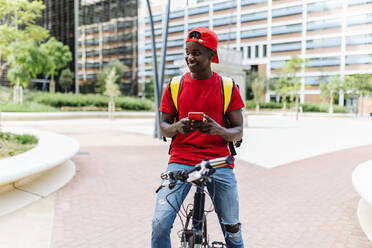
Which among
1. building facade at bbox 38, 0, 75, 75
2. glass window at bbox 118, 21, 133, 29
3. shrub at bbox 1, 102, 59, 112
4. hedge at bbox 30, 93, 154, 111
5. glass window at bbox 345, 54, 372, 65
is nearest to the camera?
glass window at bbox 345, 54, 372, 65

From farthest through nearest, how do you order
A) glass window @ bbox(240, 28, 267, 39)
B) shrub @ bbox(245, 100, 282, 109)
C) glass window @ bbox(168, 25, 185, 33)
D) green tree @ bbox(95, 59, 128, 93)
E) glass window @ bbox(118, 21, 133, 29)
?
glass window @ bbox(118, 21, 133, 29)
green tree @ bbox(95, 59, 128, 93)
shrub @ bbox(245, 100, 282, 109)
glass window @ bbox(168, 25, 185, 33)
glass window @ bbox(240, 28, 267, 39)

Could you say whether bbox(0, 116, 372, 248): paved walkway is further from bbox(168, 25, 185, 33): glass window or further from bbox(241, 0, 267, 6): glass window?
bbox(168, 25, 185, 33): glass window

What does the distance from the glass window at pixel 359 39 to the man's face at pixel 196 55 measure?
496cm

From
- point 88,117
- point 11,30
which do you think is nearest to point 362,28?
point 11,30

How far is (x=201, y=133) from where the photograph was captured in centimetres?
204

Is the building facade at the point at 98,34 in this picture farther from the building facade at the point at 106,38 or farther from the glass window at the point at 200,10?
the glass window at the point at 200,10

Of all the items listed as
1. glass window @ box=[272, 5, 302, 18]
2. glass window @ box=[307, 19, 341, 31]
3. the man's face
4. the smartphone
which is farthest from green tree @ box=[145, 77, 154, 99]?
the smartphone

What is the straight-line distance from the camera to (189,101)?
2086 mm

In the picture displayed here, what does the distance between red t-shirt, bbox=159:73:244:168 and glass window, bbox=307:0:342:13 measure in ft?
17.9

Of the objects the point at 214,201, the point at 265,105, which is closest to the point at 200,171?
the point at 214,201

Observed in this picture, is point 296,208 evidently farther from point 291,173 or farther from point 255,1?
point 255,1

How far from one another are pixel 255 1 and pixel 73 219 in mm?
6874

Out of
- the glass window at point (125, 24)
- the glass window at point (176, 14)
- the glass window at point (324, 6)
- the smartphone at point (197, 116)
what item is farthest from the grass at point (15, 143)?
the glass window at point (125, 24)

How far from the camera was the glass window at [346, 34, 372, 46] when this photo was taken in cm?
598
